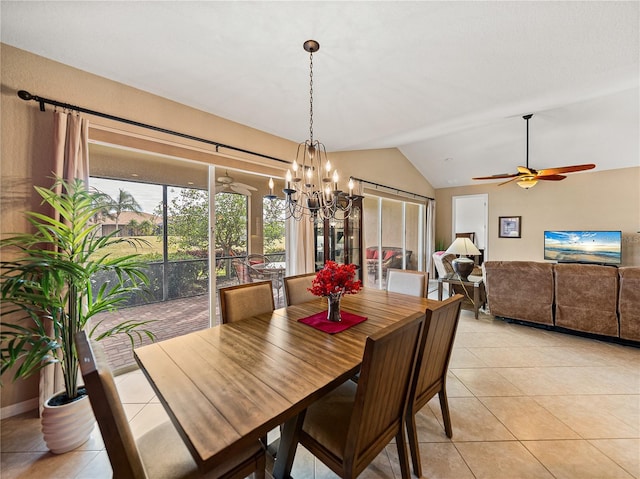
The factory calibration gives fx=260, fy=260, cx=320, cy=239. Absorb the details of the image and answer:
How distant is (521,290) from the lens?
11.3ft

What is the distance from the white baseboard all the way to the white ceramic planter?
521 mm

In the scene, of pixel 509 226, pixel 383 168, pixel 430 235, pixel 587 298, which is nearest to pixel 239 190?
pixel 383 168

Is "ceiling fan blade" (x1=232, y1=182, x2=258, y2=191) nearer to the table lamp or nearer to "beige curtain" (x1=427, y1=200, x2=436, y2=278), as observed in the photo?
the table lamp

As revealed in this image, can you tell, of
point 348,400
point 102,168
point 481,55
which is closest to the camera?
point 348,400

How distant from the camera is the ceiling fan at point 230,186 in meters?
3.03

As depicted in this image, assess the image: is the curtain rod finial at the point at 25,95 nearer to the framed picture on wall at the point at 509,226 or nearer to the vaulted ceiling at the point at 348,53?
the vaulted ceiling at the point at 348,53

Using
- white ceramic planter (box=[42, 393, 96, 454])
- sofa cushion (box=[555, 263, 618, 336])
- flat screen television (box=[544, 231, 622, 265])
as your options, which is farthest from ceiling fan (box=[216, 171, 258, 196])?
flat screen television (box=[544, 231, 622, 265])

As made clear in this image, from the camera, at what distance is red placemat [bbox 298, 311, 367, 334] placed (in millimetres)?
1686

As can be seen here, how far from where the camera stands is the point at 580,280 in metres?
3.05

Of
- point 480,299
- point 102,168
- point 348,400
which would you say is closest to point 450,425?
point 348,400

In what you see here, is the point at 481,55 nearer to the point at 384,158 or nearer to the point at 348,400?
the point at 348,400

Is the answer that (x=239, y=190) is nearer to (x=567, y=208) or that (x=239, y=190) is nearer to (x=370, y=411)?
(x=370, y=411)

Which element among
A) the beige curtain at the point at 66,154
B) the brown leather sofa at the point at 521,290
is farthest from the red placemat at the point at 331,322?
the brown leather sofa at the point at 521,290

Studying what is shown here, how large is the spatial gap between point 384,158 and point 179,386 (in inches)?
204
